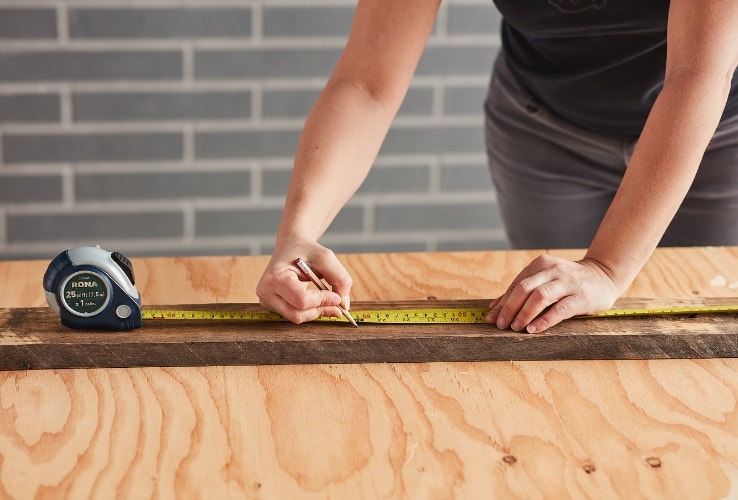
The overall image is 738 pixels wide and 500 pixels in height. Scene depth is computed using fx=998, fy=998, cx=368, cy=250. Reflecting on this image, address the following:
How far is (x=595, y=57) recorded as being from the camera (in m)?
1.96

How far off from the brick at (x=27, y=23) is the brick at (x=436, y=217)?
116cm

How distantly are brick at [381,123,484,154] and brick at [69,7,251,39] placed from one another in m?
0.57

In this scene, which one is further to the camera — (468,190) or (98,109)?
(468,190)

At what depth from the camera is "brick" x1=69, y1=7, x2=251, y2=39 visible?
2992 mm

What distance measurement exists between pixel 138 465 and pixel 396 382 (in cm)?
37

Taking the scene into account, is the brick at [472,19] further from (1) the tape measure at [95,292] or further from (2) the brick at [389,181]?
(1) the tape measure at [95,292]

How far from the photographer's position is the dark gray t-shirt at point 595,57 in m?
1.84

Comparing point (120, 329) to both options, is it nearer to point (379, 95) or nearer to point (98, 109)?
point (379, 95)

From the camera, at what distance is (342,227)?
129 inches

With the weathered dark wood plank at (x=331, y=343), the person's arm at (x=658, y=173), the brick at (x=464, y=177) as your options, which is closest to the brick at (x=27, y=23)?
the brick at (x=464, y=177)

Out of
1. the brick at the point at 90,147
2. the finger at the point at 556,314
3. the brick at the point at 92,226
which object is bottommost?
the brick at the point at 92,226

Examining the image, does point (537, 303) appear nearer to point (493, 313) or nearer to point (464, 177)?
point (493, 313)

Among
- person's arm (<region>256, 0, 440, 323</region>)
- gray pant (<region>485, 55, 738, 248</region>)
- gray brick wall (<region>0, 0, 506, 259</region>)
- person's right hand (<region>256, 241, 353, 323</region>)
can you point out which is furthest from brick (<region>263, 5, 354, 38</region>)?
person's right hand (<region>256, 241, 353, 323</region>)

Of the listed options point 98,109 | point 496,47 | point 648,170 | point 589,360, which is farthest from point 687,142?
point 98,109
